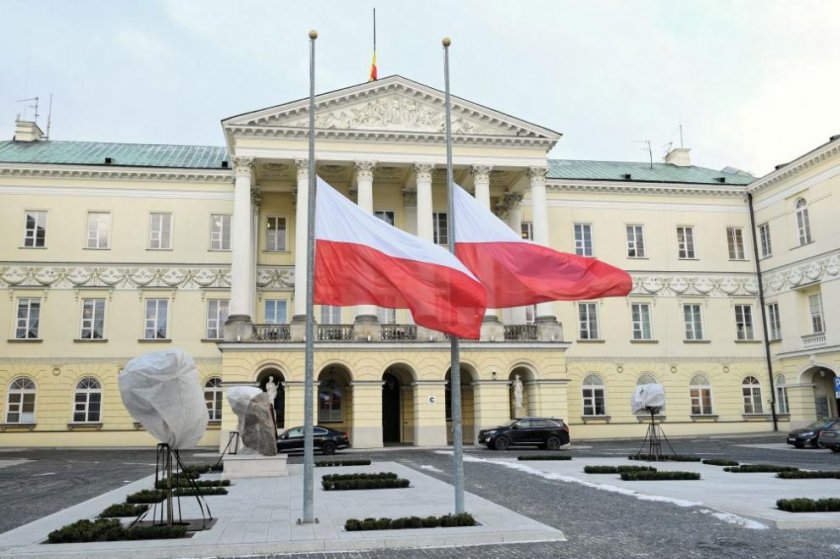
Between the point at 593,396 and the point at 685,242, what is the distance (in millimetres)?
12110

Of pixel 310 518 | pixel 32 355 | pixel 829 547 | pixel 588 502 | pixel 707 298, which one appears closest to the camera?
pixel 829 547

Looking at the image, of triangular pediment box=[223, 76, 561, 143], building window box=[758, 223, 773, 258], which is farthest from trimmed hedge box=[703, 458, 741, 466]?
building window box=[758, 223, 773, 258]

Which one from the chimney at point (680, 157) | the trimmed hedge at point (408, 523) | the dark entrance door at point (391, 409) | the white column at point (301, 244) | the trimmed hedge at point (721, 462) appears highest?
the chimney at point (680, 157)

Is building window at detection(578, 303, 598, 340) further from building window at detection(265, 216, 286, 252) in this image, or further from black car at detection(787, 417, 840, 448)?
building window at detection(265, 216, 286, 252)

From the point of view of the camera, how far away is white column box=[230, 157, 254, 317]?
39.8 m

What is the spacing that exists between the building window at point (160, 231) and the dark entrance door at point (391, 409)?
1526 cm

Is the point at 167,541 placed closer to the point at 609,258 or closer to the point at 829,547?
the point at 829,547

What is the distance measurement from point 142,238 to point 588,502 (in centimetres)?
3629

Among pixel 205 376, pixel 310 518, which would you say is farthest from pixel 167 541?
pixel 205 376

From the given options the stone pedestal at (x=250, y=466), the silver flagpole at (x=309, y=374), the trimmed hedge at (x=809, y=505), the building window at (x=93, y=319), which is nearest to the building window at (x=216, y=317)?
the building window at (x=93, y=319)

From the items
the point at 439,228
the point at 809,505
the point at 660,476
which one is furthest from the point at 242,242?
the point at 809,505

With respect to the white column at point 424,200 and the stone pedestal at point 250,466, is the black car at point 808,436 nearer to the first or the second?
the white column at point 424,200

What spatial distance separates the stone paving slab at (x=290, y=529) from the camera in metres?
10.3

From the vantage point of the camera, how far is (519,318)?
45.2m
